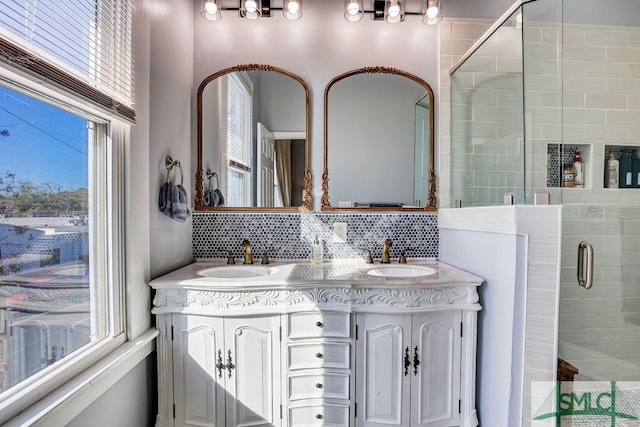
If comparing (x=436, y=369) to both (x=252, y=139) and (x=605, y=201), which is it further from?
(x=252, y=139)

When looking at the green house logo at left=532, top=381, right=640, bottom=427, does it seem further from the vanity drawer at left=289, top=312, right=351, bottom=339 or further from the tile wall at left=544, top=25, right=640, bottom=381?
the vanity drawer at left=289, top=312, right=351, bottom=339

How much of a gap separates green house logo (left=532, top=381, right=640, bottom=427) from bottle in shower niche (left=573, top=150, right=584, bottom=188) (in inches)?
39.0

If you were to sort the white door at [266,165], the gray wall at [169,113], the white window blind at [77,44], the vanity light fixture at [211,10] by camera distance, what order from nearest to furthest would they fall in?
the white window blind at [77,44], the gray wall at [169,113], the vanity light fixture at [211,10], the white door at [266,165]

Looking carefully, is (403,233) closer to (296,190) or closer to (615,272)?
(296,190)

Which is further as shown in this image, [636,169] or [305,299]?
[636,169]

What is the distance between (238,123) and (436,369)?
69.3 inches

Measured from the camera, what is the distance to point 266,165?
2.07m

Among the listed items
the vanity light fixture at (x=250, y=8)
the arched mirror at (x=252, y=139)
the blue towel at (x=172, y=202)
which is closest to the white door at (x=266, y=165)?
the arched mirror at (x=252, y=139)

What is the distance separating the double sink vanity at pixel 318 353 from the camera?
1.51 meters

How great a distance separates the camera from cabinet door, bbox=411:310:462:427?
5.02 feet

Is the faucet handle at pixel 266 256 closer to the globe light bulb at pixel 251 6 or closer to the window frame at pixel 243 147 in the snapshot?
the window frame at pixel 243 147

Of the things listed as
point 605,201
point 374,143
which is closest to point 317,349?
point 374,143

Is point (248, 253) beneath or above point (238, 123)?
beneath

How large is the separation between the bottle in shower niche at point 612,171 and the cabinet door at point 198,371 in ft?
7.58
